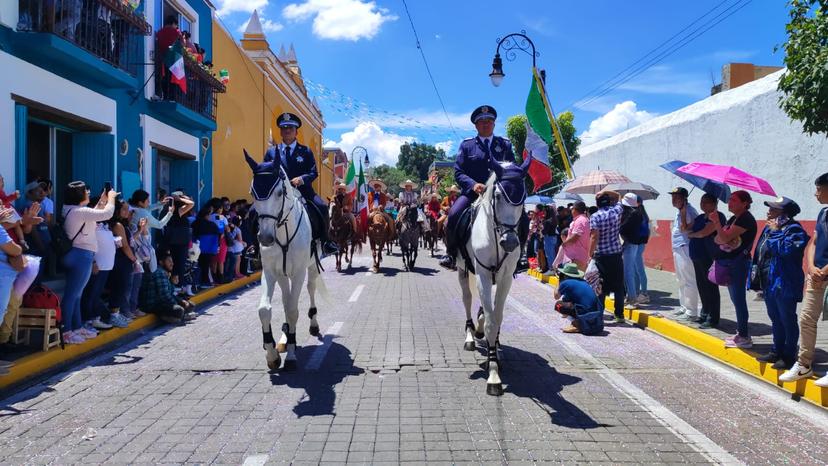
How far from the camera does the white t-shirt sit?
23.3 ft

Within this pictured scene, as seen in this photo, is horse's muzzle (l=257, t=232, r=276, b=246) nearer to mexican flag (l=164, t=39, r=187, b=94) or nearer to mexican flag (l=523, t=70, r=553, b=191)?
mexican flag (l=164, t=39, r=187, b=94)

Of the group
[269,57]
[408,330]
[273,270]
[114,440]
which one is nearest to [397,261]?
[269,57]

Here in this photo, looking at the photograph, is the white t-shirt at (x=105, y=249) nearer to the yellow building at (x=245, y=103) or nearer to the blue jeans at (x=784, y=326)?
the blue jeans at (x=784, y=326)

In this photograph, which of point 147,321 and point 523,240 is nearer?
point 523,240

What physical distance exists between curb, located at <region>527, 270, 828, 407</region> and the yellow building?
38.9 ft

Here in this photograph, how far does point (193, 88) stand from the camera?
14.1 metres

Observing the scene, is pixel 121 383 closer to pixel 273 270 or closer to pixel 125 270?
pixel 273 270

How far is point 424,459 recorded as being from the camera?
12.3 ft

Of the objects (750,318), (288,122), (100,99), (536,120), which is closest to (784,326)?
(750,318)

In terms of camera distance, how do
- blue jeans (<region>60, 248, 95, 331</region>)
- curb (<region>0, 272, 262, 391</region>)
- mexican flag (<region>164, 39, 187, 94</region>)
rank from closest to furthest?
curb (<region>0, 272, 262, 391</region>) → blue jeans (<region>60, 248, 95, 331</region>) → mexican flag (<region>164, 39, 187, 94</region>)

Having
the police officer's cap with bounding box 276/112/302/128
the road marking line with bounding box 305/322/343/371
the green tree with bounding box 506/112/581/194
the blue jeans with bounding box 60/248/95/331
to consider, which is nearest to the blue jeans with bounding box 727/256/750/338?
the road marking line with bounding box 305/322/343/371

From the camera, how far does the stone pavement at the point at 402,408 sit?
153 inches

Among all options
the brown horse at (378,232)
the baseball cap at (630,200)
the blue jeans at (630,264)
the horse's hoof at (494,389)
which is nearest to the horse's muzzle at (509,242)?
the horse's hoof at (494,389)

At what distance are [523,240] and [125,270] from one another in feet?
18.0
